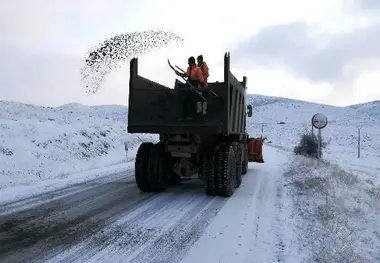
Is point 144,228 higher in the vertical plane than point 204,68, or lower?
lower

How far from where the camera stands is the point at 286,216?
7441mm

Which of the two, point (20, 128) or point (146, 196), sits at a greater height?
point (20, 128)

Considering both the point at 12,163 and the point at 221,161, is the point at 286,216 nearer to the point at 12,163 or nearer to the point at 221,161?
the point at 221,161

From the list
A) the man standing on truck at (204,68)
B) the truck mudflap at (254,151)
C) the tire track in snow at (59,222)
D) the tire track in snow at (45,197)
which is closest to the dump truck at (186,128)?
the man standing on truck at (204,68)

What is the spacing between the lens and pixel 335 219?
282 inches

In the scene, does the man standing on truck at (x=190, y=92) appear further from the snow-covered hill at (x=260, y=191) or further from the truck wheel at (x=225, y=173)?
the snow-covered hill at (x=260, y=191)

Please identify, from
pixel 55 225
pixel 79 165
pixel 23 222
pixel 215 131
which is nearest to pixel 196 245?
pixel 55 225

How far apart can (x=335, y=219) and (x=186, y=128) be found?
11.7 feet

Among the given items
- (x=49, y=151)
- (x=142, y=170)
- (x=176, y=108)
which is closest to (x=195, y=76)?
(x=176, y=108)

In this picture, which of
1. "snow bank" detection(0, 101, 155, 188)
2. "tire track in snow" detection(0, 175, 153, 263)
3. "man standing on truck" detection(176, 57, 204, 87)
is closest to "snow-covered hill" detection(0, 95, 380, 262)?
"snow bank" detection(0, 101, 155, 188)

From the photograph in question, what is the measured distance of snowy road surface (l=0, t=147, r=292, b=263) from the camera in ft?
16.9

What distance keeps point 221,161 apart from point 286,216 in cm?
235

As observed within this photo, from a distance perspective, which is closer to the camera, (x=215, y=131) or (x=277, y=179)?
(x=215, y=131)

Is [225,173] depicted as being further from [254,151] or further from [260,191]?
[254,151]
